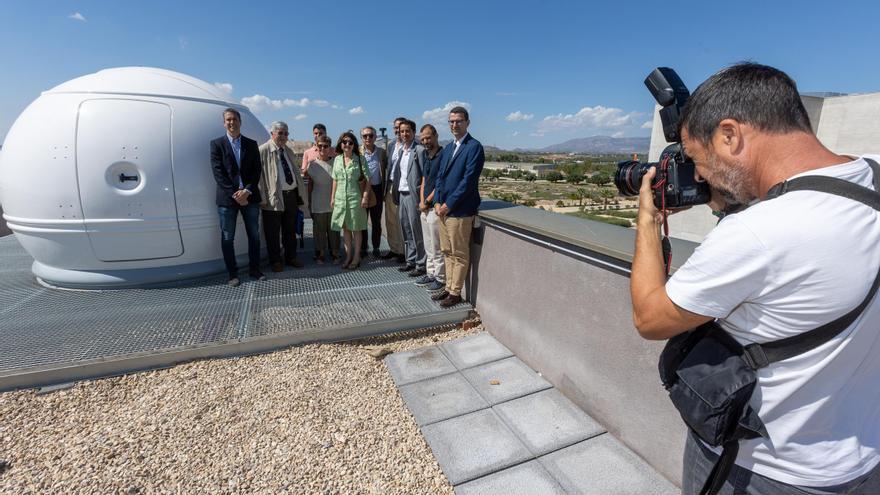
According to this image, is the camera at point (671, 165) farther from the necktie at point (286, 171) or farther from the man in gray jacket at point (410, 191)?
the necktie at point (286, 171)

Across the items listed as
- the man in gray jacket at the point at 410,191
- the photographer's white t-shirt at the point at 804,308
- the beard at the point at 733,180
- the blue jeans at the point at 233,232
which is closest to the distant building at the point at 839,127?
the man in gray jacket at the point at 410,191

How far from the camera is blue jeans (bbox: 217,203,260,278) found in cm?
488

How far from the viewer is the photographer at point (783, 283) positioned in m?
Answer: 0.89

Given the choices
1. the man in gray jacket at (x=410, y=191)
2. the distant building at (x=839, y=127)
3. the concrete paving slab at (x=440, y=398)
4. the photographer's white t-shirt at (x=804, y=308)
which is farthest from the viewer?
the distant building at (x=839, y=127)

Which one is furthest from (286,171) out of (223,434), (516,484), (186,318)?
(516,484)

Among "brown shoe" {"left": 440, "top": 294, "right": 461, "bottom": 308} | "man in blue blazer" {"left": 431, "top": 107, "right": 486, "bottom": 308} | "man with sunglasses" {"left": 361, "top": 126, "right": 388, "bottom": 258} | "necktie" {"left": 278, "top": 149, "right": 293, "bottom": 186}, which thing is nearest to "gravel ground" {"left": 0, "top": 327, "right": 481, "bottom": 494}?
"brown shoe" {"left": 440, "top": 294, "right": 461, "bottom": 308}

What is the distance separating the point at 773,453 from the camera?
1.09m

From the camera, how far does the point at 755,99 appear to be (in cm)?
103

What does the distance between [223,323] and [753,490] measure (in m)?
4.10

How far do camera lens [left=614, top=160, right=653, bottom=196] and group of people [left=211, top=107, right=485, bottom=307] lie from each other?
7.52 ft

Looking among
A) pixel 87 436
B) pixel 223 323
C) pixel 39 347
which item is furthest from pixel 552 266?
pixel 39 347

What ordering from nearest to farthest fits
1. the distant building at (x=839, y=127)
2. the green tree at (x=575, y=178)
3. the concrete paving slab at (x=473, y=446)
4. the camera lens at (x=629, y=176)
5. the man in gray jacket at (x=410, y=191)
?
1. the camera lens at (x=629, y=176)
2. the concrete paving slab at (x=473, y=446)
3. the man in gray jacket at (x=410, y=191)
4. the distant building at (x=839, y=127)
5. the green tree at (x=575, y=178)

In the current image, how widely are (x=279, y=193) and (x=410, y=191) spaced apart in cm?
167

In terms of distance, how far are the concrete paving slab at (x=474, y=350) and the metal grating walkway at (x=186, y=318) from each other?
1.14 feet
